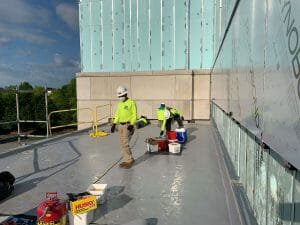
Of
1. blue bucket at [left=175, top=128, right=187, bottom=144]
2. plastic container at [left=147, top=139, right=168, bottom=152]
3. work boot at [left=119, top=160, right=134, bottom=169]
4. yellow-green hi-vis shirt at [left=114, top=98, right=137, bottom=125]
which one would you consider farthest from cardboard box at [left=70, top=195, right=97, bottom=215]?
blue bucket at [left=175, top=128, right=187, bottom=144]

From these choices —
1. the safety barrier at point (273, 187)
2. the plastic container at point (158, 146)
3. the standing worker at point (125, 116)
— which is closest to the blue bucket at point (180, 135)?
the plastic container at point (158, 146)

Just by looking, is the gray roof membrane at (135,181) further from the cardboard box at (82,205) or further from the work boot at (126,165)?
the cardboard box at (82,205)

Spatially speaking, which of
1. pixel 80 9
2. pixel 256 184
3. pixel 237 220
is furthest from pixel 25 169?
pixel 80 9

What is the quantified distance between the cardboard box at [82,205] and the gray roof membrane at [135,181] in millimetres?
450

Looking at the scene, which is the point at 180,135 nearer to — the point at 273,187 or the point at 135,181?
the point at 135,181

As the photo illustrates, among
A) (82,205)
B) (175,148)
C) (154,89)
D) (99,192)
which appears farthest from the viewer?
(154,89)

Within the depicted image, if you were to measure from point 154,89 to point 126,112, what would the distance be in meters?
10.3

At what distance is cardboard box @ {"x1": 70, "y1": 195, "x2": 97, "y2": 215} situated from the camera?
3.46 m

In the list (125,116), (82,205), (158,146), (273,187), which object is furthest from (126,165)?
(273,187)

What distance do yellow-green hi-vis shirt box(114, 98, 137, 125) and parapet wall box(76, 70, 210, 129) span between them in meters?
9.88

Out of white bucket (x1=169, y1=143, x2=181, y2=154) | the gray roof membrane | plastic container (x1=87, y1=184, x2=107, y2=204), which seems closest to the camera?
the gray roof membrane

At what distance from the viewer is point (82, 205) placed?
353 centimetres

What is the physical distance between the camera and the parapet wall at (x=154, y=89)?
16.4 m

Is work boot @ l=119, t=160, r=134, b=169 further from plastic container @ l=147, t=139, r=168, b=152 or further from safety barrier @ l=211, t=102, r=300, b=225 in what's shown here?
safety barrier @ l=211, t=102, r=300, b=225
